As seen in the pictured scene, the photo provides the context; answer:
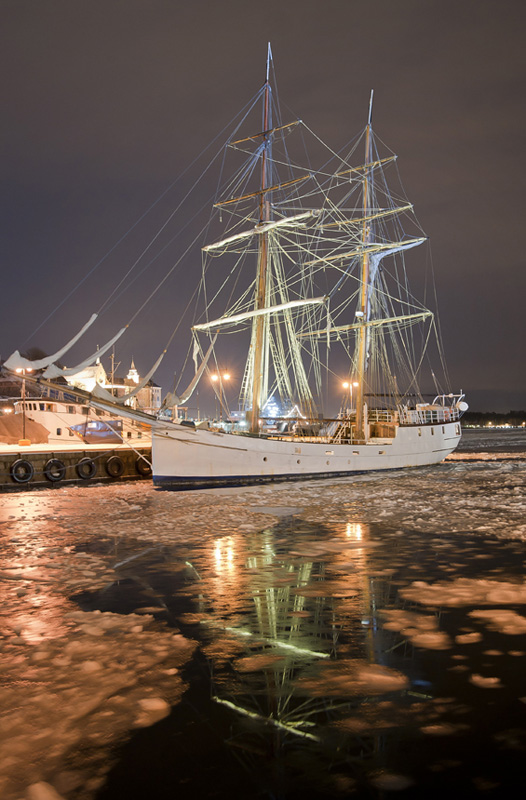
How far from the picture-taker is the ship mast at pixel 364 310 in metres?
40.1

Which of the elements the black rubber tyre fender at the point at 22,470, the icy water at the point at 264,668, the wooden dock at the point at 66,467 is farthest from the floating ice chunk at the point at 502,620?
the black rubber tyre fender at the point at 22,470

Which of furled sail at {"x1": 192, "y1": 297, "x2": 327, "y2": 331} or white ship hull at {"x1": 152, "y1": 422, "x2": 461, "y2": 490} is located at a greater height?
furled sail at {"x1": 192, "y1": 297, "x2": 327, "y2": 331}

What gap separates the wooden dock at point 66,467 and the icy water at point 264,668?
59.3 ft

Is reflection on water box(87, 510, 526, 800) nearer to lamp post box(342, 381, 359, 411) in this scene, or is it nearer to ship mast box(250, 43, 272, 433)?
ship mast box(250, 43, 272, 433)

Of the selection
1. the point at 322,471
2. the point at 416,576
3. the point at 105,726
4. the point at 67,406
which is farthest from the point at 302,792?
the point at 67,406

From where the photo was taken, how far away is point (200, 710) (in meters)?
5.33

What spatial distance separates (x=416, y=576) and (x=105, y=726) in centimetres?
A: 695

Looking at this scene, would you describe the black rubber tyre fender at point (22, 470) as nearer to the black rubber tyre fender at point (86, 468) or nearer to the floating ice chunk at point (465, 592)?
the black rubber tyre fender at point (86, 468)

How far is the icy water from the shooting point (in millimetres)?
4379

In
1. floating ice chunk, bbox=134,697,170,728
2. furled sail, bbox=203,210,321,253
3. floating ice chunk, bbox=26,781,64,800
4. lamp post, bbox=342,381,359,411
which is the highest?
furled sail, bbox=203,210,321,253

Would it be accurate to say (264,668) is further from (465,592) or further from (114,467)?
(114,467)

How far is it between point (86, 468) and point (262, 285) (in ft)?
53.3

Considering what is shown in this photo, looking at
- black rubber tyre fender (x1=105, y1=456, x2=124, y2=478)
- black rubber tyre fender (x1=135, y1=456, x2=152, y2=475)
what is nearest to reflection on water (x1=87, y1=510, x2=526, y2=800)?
black rubber tyre fender (x1=105, y1=456, x2=124, y2=478)

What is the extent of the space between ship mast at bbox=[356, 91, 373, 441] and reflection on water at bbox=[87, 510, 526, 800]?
29.3 meters
